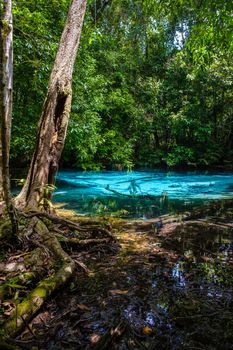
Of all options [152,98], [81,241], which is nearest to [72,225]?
[81,241]

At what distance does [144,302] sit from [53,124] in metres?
3.75

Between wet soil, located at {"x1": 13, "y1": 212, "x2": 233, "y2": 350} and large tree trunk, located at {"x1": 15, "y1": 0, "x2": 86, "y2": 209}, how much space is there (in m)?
1.81

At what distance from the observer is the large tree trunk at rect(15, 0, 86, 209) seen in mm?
5297

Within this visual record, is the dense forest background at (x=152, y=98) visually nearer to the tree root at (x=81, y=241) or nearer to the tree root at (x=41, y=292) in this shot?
the tree root at (x=81, y=241)

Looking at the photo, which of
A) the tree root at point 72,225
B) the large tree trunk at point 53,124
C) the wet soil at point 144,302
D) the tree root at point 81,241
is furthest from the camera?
the large tree trunk at point 53,124

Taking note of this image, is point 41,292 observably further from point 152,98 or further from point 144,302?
point 152,98

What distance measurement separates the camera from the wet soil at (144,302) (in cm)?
223

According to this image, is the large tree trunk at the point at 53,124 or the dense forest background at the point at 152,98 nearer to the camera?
the large tree trunk at the point at 53,124

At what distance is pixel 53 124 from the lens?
5.46 metres

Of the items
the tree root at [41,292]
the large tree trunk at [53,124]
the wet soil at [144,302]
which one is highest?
the large tree trunk at [53,124]

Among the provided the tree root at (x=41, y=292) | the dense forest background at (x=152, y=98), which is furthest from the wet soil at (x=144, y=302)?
the dense forest background at (x=152, y=98)

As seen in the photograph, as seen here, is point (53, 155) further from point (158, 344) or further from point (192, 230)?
point (158, 344)

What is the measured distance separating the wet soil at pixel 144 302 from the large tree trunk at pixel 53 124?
1812mm

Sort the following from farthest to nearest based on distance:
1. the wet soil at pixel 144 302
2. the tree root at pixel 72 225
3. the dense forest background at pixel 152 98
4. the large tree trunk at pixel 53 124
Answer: the dense forest background at pixel 152 98 < the large tree trunk at pixel 53 124 < the tree root at pixel 72 225 < the wet soil at pixel 144 302
